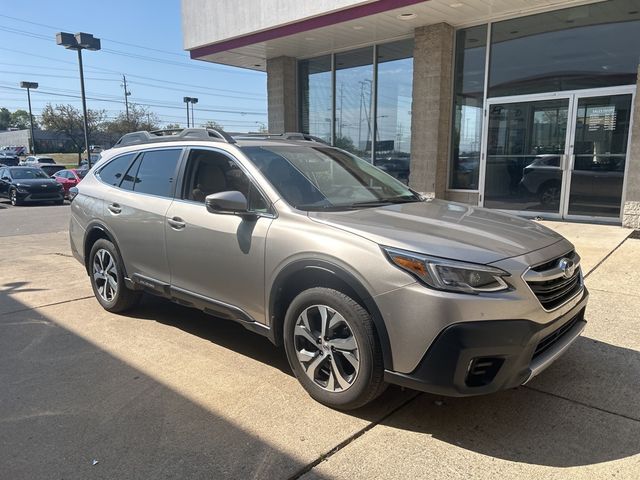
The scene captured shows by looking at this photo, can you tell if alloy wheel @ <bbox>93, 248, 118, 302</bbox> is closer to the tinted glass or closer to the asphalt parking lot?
the asphalt parking lot

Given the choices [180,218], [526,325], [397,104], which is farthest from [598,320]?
[397,104]

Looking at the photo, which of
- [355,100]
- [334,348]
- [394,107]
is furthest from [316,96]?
[334,348]

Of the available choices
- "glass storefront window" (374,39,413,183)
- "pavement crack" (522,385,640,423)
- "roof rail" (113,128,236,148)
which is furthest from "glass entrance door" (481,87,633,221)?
"roof rail" (113,128,236,148)

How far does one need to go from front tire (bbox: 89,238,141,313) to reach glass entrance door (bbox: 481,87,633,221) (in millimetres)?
8356

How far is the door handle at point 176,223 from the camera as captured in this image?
4100mm

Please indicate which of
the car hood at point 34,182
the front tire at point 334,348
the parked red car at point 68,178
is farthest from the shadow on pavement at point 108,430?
the parked red car at point 68,178

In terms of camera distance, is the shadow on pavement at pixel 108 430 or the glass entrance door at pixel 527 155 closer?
the shadow on pavement at pixel 108 430

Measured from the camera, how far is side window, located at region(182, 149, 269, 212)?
3956 mm

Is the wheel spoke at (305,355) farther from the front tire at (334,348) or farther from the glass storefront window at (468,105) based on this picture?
the glass storefront window at (468,105)

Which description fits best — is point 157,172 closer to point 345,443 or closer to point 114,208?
point 114,208

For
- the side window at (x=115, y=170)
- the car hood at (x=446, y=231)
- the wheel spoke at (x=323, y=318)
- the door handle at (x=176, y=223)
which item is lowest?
the wheel spoke at (x=323, y=318)

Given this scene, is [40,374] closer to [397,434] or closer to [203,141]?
[203,141]

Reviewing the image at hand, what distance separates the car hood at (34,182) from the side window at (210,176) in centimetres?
1840

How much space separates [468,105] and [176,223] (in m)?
8.91
